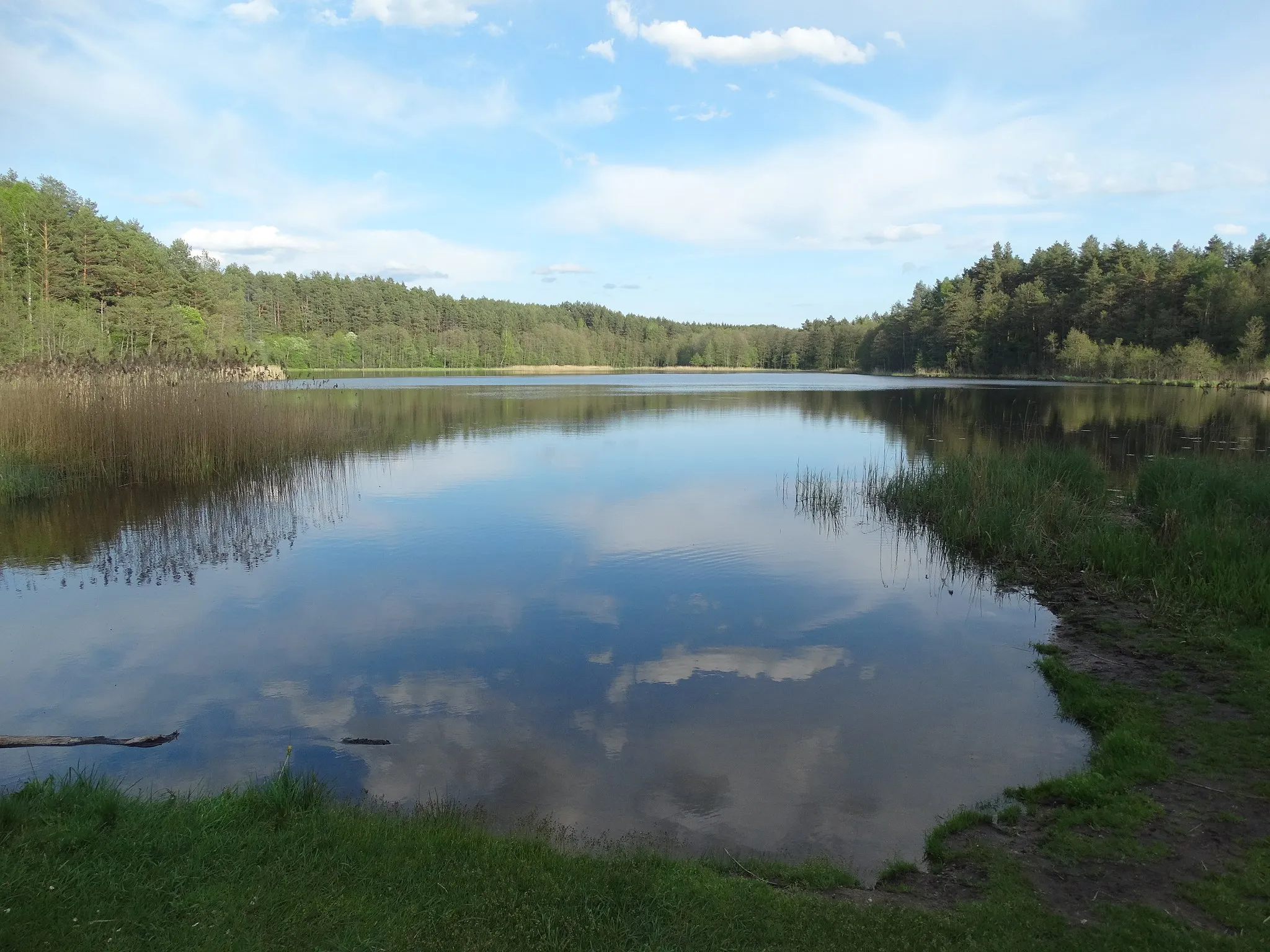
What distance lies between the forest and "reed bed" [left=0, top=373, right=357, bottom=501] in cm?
83

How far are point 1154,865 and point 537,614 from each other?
5512 mm

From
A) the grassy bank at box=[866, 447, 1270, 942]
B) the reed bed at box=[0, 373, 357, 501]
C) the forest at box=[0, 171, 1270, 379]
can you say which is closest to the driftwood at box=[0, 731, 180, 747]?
the grassy bank at box=[866, 447, 1270, 942]

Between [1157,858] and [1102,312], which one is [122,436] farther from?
[1102,312]

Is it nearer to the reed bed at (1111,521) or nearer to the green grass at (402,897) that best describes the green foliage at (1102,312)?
the reed bed at (1111,521)

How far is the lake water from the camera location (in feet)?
15.2

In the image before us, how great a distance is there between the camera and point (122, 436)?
14391 millimetres

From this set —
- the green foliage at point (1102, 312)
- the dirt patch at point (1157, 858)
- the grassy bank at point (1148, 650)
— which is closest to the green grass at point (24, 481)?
the grassy bank at point (1148, 650)

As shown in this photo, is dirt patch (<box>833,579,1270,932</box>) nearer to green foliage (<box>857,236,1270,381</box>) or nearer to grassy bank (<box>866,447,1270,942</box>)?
grassy bank (<box>866,447,1270,942</box>)

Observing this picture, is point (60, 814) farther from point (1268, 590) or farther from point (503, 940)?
point (1268, 590)

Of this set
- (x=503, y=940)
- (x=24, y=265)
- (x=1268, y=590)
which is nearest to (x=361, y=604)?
(x=503, y=940)

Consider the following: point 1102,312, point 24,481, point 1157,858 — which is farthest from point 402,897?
point 1102,312

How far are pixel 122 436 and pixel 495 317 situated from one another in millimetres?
99745

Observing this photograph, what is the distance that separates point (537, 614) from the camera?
25.8 feet

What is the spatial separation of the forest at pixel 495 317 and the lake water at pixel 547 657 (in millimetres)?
7700
